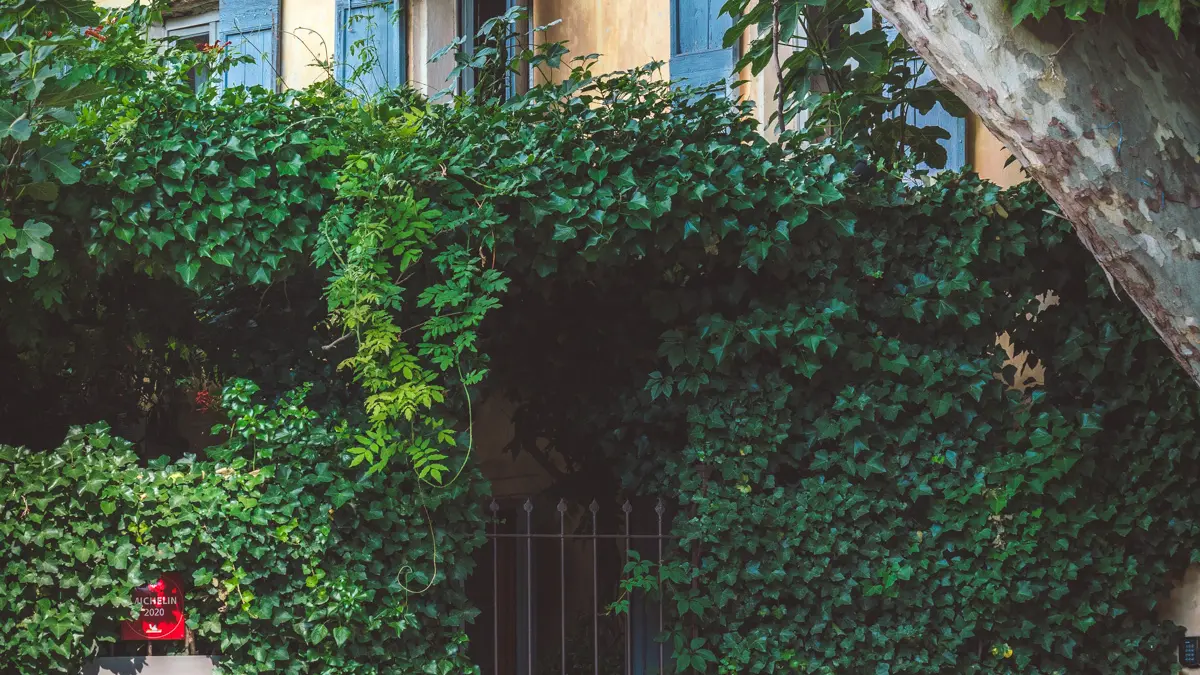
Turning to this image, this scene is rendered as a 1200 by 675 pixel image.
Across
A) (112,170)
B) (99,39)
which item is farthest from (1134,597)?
(99,39)

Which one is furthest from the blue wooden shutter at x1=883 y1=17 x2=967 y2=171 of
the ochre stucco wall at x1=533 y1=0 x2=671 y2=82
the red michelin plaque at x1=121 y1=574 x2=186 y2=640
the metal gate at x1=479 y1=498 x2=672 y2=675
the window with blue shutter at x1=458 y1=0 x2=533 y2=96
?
the red michelin plaque at x1=121 y1=574 x2=186 y2=640

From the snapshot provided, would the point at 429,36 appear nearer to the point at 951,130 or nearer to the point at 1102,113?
the point at 951,130

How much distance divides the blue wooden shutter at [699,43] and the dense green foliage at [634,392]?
1.47 m

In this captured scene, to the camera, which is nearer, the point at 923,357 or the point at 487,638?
the point at 923,357

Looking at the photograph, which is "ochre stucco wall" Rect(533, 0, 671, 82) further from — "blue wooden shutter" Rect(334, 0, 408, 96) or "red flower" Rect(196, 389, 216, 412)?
"red flower" Rect(196, 389, 216, 412)

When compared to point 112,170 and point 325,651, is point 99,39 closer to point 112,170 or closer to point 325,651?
point 112,170

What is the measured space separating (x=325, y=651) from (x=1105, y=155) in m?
3.49

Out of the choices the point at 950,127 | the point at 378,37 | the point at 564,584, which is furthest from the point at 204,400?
the point at 950,127

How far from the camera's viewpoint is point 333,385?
19.9ft

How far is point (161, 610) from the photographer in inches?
A: 202

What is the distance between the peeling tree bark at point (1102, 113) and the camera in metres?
4.20

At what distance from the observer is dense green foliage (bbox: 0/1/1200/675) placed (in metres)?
5.12

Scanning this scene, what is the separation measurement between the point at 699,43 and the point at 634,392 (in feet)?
7.29

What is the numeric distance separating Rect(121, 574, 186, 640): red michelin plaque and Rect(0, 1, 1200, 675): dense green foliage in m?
0.08
